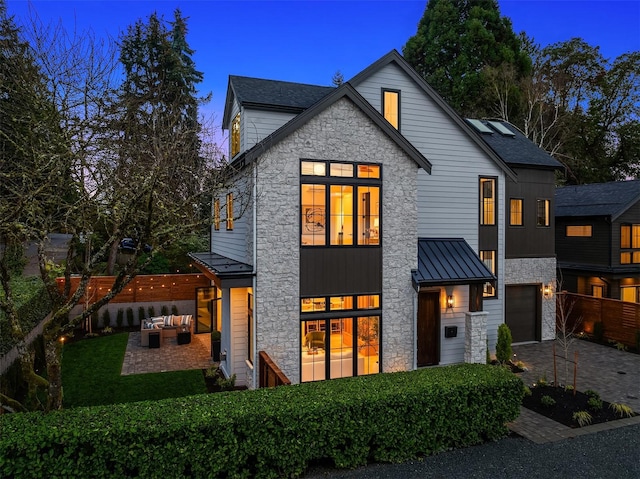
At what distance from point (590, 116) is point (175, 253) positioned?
34700 mm

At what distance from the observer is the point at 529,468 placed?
21.8ft

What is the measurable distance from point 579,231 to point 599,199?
1.91 m

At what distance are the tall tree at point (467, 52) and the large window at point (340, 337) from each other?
25833 mm

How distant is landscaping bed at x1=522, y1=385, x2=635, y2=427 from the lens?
8531 millimetres

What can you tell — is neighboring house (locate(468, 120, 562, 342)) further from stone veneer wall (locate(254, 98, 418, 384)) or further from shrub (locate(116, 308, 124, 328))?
shrub (locate(116, 308, 124, 328))

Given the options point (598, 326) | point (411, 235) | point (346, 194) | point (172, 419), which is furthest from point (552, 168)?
point (172, 419)

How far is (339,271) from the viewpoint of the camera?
1007 cm

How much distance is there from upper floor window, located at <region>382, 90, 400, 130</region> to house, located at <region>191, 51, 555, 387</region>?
4cm

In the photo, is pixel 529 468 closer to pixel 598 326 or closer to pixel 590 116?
pixel 598 326

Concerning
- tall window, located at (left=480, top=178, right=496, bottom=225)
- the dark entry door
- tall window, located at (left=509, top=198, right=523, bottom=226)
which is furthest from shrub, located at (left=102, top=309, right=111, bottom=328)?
tall window, located at (left=509, top=198, right=523, bottom=226)

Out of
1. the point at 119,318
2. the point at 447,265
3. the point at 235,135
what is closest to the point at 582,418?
the point at 447,265

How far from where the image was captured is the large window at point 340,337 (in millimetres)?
9914

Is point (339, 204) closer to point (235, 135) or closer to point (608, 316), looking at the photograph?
point (235, 135)

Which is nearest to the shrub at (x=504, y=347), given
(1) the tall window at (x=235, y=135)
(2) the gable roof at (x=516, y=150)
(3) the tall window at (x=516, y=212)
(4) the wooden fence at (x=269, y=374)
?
(3) the tall window at (x=516, y=212)
